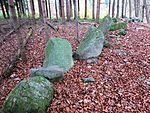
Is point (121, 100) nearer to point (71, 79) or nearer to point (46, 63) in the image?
point (71, 79)

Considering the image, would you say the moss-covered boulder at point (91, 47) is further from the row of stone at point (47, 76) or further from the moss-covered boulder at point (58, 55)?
the moss-covered boulder at point (58, 55)

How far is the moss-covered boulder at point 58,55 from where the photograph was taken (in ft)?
17.8

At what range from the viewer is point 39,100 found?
386 centimetres

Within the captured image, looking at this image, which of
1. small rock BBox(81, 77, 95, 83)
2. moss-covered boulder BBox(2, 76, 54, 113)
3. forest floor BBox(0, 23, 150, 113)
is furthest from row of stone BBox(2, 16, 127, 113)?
small rock BBox(81, 77, 95, 83)

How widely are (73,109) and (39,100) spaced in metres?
0.69

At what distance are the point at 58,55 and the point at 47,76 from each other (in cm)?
89

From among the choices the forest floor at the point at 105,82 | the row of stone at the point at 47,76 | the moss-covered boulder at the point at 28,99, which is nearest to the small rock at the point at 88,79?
the forest floor at the point at 105,82

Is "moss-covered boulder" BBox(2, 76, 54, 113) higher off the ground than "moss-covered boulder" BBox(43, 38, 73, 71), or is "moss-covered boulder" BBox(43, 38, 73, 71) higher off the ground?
"moss-covered boulder" BBox(43, 38, 73, 71)

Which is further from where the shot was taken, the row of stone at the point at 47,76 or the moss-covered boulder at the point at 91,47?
the moss-covered boulder at the point at 91,47

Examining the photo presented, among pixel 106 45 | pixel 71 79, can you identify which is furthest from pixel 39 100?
pixel 106 45

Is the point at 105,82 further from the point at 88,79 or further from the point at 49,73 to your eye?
the point at 49,73

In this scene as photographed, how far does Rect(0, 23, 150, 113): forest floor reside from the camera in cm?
432

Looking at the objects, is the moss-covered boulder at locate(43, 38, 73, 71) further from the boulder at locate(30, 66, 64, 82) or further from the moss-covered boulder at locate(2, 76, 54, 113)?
the moss-covered boulder at locate(2, 76, 54, 113)

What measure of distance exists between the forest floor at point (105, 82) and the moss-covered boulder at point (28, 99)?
302 millimetres
